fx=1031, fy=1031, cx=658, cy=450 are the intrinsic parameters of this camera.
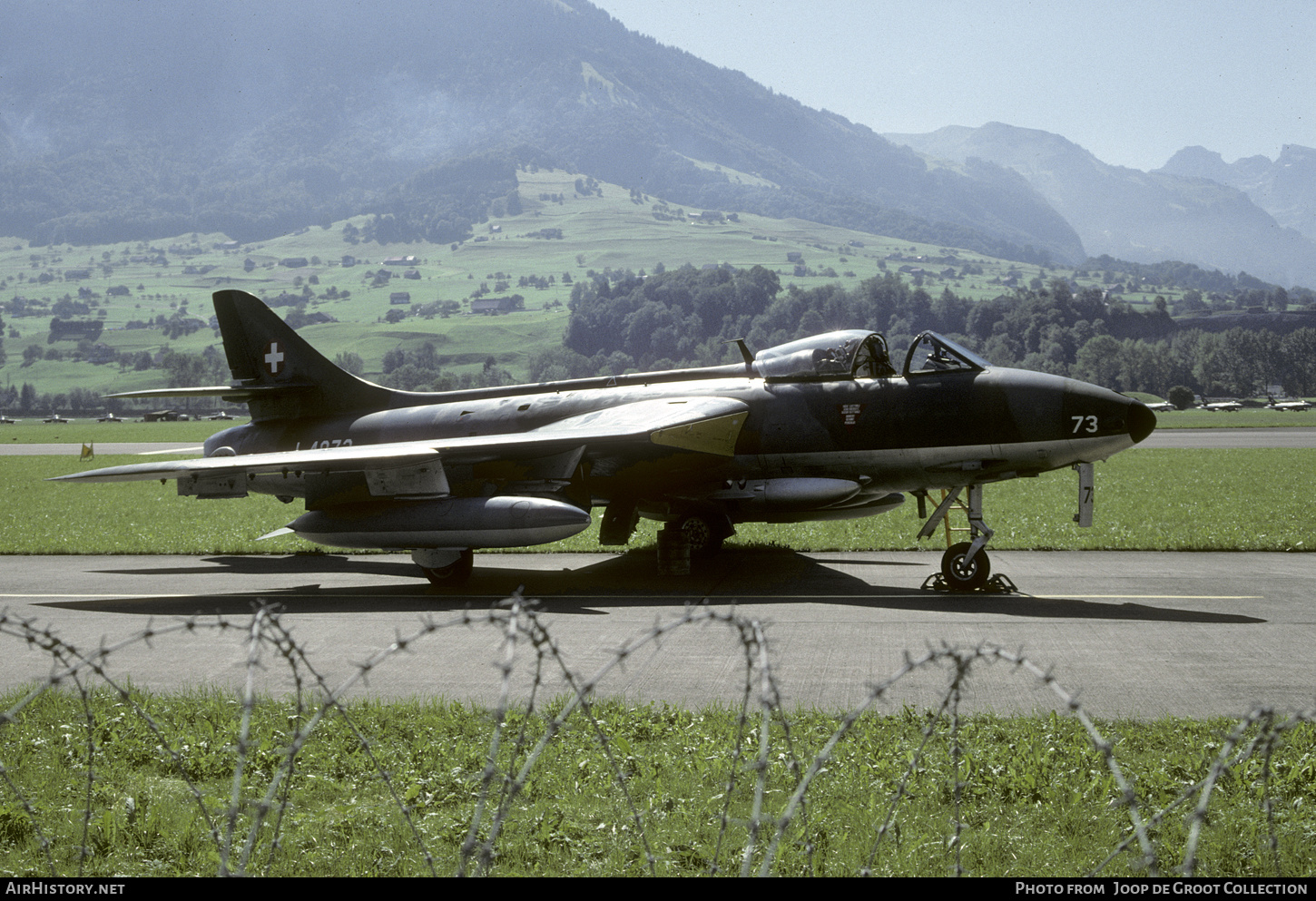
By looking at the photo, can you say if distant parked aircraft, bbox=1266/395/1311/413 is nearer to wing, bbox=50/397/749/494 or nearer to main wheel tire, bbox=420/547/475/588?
wing, bbox=50/397/749/494

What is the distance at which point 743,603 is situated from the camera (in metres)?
13.2

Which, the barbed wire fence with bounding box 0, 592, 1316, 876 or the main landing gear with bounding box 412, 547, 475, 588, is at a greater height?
the barbed wire fence with bounding box 0, 592, 1316, 876

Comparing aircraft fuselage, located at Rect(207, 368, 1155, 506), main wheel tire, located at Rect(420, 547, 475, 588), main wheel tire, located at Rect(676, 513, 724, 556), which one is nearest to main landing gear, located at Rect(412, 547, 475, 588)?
main wheel tire, located at Rect(420, 547, 475, 588)

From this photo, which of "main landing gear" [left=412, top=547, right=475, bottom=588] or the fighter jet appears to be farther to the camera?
"main landing gear" [left=412, top=547, right=475, bottom=588]

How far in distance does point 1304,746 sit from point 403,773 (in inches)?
237

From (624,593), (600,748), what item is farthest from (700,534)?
(600,748)

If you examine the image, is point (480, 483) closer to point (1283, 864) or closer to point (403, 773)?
point (403, 773)

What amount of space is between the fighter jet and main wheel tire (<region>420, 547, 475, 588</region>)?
3 cm

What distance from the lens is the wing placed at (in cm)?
1426

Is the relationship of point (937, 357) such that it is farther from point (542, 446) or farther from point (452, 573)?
point (452, 573)

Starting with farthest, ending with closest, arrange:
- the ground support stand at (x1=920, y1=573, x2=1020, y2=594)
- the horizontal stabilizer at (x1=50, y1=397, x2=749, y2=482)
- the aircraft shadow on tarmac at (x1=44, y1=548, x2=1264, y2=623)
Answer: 1. the horizontal stabilizer at (x1=50, y1=397, x2=749, y2=482)
2. the ground support stand at (x1=920, y1=573, x2=1020, y2=594)
3. the aircraft shadow on tarmac at (x1=44, y1=548, x2=1264, y2=623)

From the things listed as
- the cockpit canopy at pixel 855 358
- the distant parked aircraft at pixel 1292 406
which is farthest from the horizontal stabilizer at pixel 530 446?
the distant parked aircraft at pixel 1292 406

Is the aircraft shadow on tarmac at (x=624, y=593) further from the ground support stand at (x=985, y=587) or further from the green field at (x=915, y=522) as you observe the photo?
the green field at (x=915, y=522)

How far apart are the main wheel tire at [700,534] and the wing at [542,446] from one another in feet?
4.74
